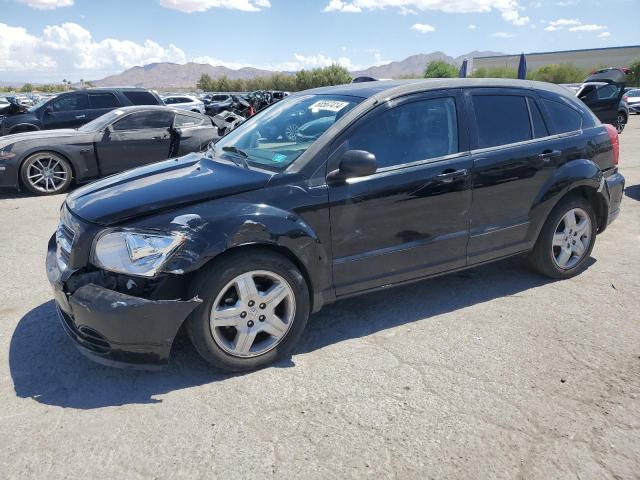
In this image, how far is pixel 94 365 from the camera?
3.20 meters

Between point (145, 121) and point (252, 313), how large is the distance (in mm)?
7320

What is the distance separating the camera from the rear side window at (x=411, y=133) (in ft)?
11.4

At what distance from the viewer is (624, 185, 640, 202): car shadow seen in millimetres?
7639

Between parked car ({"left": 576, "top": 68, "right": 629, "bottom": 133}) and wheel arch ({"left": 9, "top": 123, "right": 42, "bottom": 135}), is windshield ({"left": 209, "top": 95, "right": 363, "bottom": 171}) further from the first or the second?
parked car ({"left": 576, "top": 68, "right": 629, "bottom": 133})

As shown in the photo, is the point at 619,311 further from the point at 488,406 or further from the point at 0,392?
the point at 0,392

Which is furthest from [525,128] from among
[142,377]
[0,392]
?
[0,392]

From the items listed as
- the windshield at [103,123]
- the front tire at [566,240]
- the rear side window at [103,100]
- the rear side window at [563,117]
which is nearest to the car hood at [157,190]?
the front tire at [566,240]

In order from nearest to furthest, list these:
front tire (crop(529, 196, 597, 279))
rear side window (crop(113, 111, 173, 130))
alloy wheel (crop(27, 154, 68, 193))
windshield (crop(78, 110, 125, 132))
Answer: front tire (crop(529, 196, 597, 279)) < alloy wheel (crop(27, 154, 68, 193)) < windshield (crop(78, 110, 125, 132)) < rear side window (crop(113, 111, 173, 130))

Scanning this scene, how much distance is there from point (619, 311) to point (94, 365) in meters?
3.79

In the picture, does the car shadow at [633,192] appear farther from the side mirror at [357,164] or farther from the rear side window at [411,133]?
the side mirror at [357,164]

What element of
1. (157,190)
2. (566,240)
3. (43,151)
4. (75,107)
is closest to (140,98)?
(75,107)

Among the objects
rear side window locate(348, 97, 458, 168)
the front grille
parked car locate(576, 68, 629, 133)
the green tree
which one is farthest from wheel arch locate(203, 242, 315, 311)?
the green tree

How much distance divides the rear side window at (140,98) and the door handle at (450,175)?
9.98 meters

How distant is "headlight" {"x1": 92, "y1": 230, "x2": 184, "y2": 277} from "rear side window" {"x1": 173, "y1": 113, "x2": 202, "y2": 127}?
23.2ft
